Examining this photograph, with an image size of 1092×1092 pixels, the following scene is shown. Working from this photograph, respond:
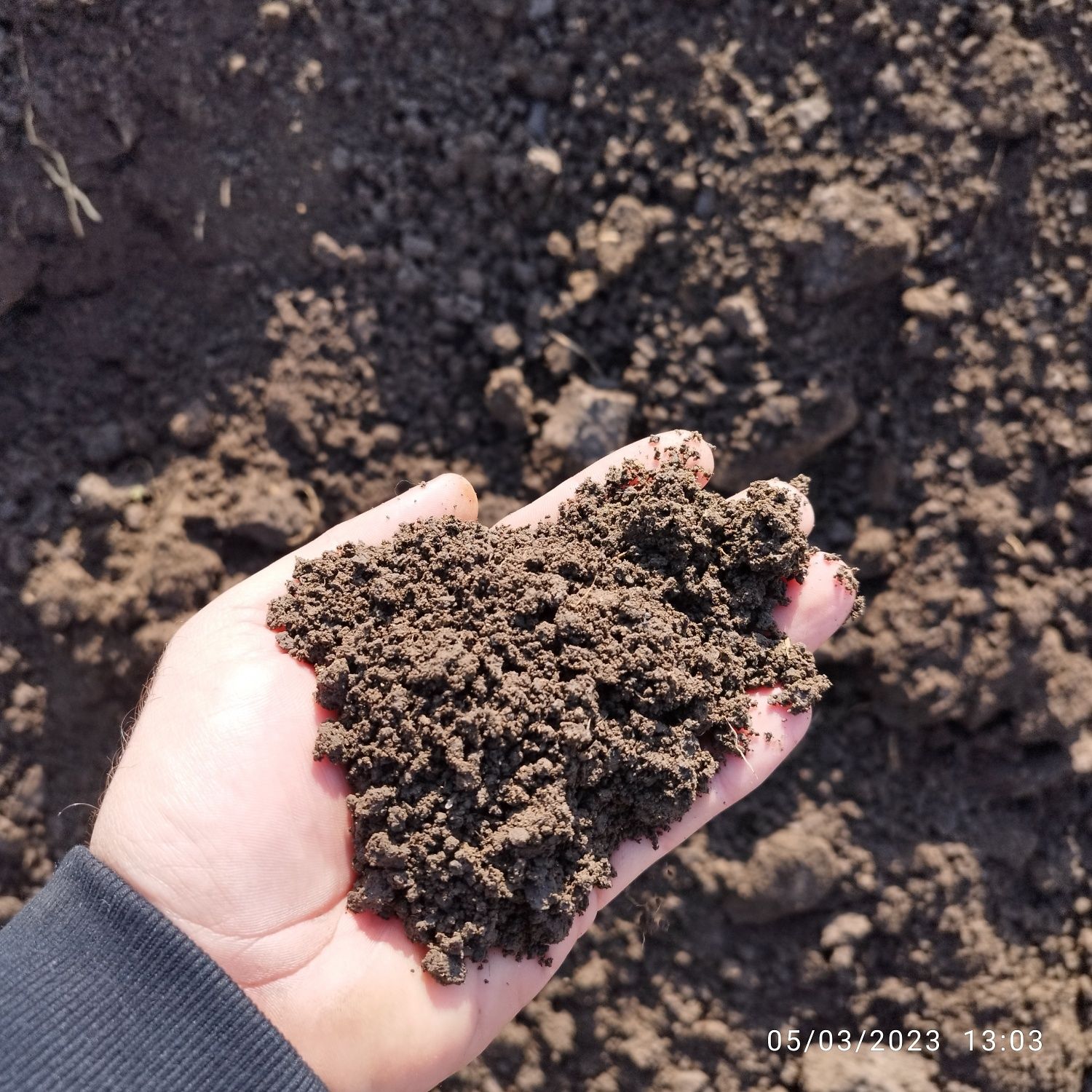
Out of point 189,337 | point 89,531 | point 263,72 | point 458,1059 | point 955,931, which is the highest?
point 263,72

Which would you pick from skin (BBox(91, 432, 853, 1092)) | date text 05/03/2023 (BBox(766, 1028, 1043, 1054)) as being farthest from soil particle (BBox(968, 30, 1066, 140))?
date text 05/03/2023 (BBox(766, 1028, 1043, 1054))

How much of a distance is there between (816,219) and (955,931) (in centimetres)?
239

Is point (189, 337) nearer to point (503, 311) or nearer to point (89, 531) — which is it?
point (89, 531)

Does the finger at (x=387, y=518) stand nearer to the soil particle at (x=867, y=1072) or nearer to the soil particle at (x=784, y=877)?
the soil particle at (x=784, y=877)

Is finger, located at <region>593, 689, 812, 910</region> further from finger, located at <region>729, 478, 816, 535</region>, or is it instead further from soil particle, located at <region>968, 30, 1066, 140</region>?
soil particle, located at <region>968, 30, 1066, 140</region>

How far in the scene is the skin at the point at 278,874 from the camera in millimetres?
2324

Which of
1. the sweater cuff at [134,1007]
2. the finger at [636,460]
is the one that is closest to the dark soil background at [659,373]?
the finger at [636,460]

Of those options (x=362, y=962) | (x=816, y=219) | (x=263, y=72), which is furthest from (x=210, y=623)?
(x=816, y=219)

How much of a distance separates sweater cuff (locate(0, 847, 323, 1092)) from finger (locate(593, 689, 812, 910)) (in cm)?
92

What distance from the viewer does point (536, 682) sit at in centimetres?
242

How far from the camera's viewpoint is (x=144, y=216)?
335 cm

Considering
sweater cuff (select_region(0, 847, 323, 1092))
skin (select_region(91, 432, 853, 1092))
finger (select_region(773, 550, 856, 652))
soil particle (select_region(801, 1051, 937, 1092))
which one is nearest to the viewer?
sweater cuff (select_region(0, 847, 323, 1092))

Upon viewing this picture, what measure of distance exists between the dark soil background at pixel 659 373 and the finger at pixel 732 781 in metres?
0.66

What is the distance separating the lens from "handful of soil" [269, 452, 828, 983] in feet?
7.71
